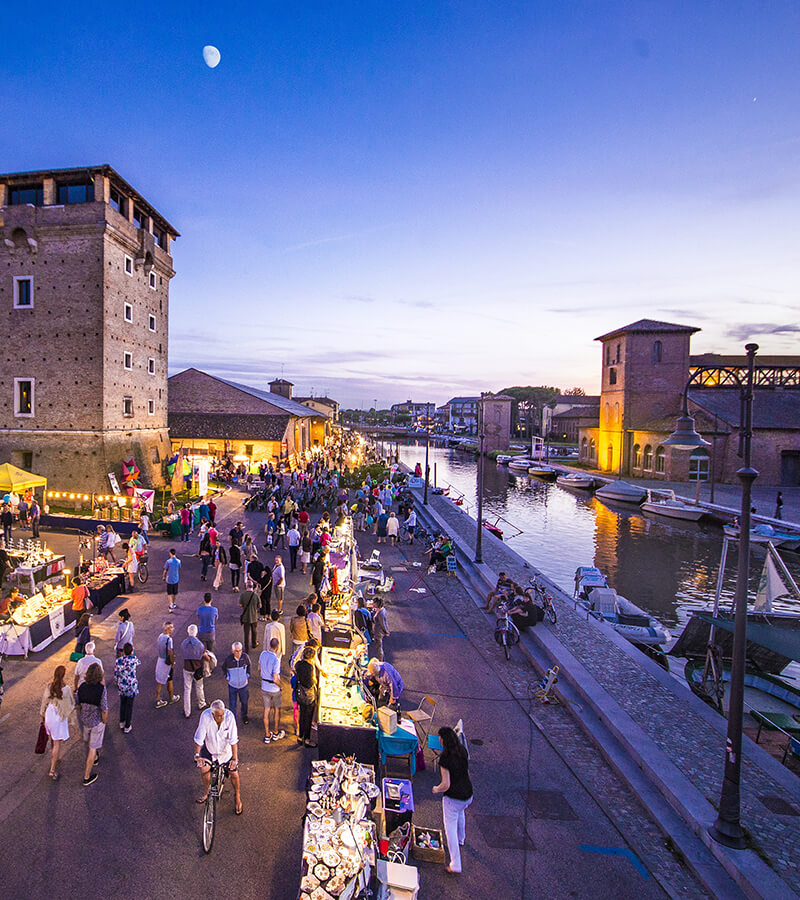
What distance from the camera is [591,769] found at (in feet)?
27.3

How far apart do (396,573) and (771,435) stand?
4941 centimetres

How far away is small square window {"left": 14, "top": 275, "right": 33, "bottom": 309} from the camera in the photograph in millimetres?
29844

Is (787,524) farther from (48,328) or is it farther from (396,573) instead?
(48,328)

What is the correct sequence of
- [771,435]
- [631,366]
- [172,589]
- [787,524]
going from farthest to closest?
[631,366], [771,435], [787,524], [172,589]

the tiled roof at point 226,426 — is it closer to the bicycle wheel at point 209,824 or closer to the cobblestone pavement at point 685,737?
the cobblestone pavement at point 685,737

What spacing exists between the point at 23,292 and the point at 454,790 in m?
34.9

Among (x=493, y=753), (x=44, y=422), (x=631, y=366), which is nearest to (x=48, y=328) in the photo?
(x=44, y=422)

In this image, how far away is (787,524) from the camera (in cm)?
3469

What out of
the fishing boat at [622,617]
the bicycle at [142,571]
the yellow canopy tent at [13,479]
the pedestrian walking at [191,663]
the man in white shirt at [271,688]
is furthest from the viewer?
the yellow canopy tent at [13,479]

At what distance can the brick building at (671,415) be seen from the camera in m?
52.3

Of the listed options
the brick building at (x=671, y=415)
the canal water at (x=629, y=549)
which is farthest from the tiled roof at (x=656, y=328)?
the canal water at (x=629, y=549)

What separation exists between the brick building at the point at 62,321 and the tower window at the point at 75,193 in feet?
0.18

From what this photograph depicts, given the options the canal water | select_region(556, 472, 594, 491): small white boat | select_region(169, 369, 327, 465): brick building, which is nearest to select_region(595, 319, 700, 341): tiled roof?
select_region(556, 472, 594, 491): small white boat

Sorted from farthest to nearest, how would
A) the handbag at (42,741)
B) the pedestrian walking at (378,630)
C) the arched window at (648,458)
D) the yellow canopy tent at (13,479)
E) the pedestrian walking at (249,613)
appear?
the arched window at (648,458) < the yellow canopy tent at (13,479) < the pedestrian walking at (378,630) < the pedestrian walking at (249,613) < the handbag at (42,741)
